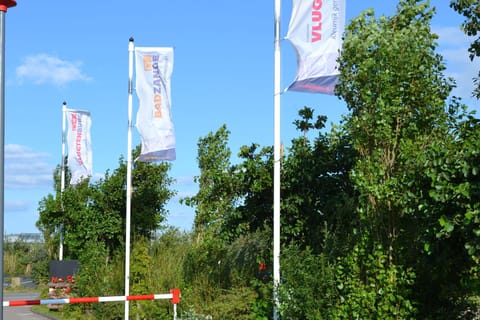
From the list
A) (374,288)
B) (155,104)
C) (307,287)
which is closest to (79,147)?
(155,104)

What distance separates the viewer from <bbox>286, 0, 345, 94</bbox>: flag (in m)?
11.5

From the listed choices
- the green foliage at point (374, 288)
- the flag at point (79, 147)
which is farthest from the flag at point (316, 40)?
the flag at point (79, 147)

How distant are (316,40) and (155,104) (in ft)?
22.1

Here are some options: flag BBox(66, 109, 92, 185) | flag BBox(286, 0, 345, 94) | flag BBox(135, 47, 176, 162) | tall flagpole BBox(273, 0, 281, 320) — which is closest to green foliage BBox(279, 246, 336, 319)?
tall flagpole BBox(273, 0, 281, 320)

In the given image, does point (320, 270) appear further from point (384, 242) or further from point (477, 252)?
point (477, 252)

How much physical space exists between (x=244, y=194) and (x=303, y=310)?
14.7ft

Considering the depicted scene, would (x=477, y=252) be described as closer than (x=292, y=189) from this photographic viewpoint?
Yes

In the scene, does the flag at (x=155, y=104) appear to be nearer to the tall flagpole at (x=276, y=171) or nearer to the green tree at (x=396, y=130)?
the tall flagpole at (x=276, y=171)

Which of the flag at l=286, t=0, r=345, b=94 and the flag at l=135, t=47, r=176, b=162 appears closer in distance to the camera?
the flag at l=286, t=0, r=345, b=94

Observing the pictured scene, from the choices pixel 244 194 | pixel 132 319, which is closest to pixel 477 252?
pixel 244 194

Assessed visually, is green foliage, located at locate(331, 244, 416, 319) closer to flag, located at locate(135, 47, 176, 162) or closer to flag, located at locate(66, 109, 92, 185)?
flag, located at locate(135, 47, 176, 162)

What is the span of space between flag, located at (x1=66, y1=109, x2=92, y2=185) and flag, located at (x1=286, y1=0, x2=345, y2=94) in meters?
15.5

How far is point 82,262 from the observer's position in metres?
24.8

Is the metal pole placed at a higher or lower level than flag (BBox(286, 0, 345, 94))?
lower
